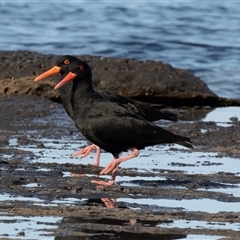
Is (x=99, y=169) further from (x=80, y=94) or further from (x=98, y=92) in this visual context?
(x=98, y=92)

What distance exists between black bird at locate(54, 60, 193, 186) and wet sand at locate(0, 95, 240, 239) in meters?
0.27

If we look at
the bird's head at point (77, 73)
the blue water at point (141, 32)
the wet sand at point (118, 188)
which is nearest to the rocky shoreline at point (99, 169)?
the wet sand at point (118, 188)

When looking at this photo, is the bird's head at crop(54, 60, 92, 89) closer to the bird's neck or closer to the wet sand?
the bird's neck

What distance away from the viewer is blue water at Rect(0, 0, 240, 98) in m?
21.1

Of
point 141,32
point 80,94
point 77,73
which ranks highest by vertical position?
point 77,73

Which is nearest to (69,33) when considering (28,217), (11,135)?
(11,135)

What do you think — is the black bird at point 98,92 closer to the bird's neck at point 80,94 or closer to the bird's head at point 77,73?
the bird's head at point 77,73

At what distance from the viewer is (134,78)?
48.3 ft

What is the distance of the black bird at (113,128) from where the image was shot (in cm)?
896

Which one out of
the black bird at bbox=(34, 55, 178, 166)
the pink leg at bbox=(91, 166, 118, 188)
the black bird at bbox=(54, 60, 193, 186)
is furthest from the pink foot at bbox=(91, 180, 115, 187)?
the black bird at bbox=(34, 55, 178, 166)

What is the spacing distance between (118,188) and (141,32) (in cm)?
1765

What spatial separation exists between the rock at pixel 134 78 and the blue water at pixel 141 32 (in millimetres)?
2774

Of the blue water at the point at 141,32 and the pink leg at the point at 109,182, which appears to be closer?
the pink leg at the point at 109,182

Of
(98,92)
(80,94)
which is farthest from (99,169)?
(98,92)
